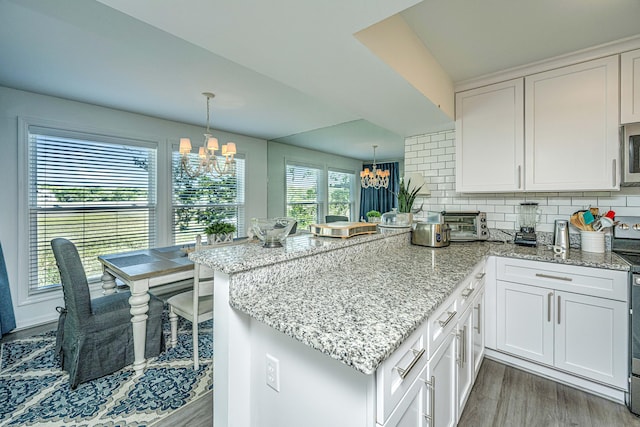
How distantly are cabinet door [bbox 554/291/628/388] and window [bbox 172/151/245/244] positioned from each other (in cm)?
408

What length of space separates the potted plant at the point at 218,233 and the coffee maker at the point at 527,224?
2627mm

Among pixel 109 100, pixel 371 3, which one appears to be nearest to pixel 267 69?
pixel 371 3

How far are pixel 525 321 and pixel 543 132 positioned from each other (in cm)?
145

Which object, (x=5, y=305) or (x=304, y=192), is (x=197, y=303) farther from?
(x=304, y=192)

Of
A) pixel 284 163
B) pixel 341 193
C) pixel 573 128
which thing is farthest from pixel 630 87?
pixel 284 163

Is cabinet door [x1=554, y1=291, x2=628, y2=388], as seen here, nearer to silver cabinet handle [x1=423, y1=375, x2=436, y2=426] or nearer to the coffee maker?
the coffee maker

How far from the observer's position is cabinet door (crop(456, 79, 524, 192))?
2.24 meters

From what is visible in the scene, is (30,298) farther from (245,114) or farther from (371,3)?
(371,3)

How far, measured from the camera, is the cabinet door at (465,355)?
1.41 m

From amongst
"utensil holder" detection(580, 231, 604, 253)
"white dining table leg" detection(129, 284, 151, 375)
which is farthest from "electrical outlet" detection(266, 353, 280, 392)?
"utensil holder" detection(580, 231, 604, 253)

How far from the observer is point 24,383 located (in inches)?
73.4

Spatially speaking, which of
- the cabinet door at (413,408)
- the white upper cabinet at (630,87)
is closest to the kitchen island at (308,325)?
the cabinet door at (413,408)

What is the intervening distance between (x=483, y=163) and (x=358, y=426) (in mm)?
2340

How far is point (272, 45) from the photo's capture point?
135cm
